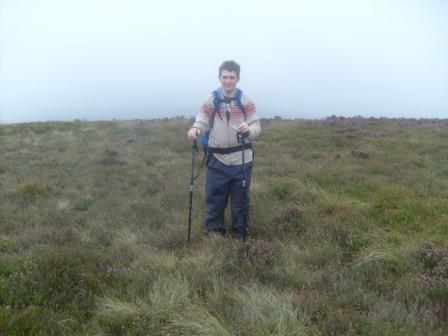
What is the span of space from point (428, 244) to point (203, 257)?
8.23 feet

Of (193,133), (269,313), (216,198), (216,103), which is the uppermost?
(216,103)

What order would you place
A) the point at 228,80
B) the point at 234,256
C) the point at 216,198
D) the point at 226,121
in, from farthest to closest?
the point at 216,198
the point at 226,121
the point at 228,80
the point at 234,256

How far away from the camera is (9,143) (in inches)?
619

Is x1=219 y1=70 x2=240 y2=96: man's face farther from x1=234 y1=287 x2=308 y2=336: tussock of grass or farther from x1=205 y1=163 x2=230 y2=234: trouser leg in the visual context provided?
x1=234 y1=287 x2=308 y2=336: tussock of grass

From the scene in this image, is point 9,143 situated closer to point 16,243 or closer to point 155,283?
point 16,243

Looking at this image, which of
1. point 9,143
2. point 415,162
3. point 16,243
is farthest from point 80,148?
point 415,162

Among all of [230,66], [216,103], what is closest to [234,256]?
[216,103]

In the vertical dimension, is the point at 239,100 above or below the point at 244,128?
above

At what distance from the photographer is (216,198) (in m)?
5.25

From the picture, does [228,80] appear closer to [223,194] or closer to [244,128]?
[244,128]

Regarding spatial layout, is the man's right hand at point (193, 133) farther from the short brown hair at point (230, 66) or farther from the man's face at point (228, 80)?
the short brown hair at point (230, 66)

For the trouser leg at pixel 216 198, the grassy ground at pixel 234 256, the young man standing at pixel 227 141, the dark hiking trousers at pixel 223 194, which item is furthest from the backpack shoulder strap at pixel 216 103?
the grassy ground at pixel 234 256

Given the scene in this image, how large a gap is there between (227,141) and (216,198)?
825 mm

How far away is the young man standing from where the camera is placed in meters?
4.84
